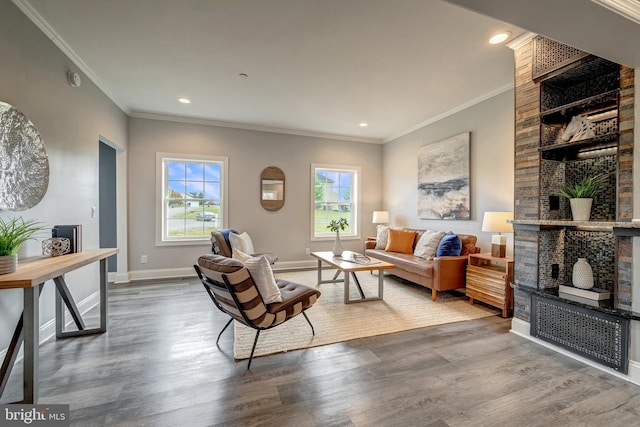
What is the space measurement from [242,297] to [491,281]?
9.27ft

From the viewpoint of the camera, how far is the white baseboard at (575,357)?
1.90m

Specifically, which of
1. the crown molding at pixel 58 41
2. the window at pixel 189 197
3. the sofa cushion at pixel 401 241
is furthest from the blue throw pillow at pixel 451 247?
the crown molding at pixel 58 41

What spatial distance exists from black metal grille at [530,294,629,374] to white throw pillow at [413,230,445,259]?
148 centimetres

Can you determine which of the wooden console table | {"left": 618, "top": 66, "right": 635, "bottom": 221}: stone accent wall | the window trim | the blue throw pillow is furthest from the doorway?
{"left": 618, "top": 66, "right": 635, "bottom": 221}: stone accent wall

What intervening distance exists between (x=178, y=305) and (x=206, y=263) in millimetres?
1714

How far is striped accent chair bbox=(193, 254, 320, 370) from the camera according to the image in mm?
1924

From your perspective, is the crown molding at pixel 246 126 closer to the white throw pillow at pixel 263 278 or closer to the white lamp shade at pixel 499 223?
the white lamp shade at pixel 499 223

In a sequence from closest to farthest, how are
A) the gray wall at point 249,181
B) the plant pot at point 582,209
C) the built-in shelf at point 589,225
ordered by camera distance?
the built-in shelf at point 589,225 < the plant pot at point 582,209 < the gray wall at point 249,181

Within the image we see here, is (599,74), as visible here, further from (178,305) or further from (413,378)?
(178,305)

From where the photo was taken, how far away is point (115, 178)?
4348 millimetres

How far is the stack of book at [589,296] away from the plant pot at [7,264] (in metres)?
4.04

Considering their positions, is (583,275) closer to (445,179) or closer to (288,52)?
(445,179)

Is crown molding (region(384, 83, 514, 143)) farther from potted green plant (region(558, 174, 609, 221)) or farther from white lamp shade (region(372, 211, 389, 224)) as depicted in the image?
potted green plant (region(558, 174, 609, 221))

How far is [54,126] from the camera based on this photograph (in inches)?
99.6
